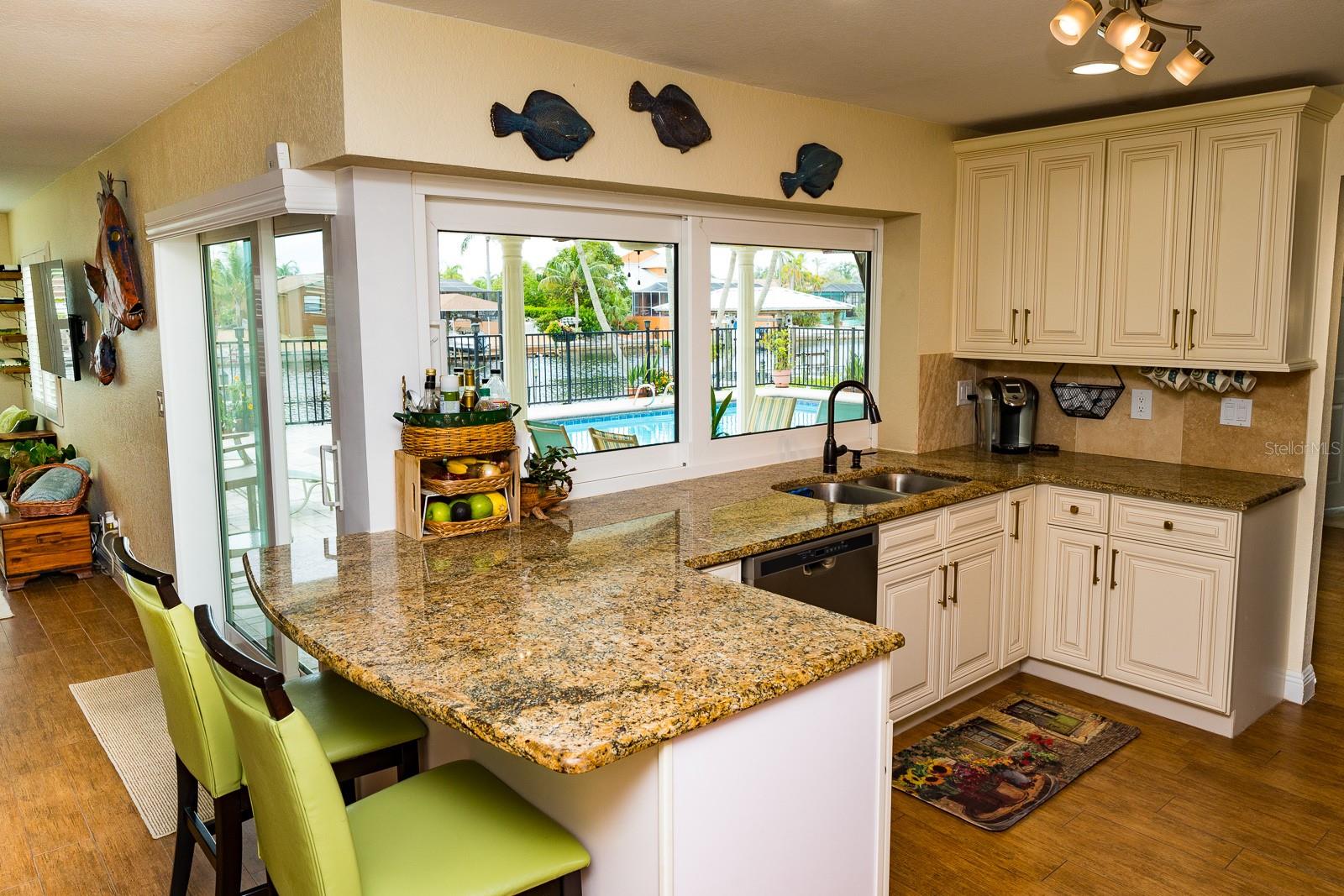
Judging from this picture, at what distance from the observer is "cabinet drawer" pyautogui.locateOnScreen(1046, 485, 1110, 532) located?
359cm

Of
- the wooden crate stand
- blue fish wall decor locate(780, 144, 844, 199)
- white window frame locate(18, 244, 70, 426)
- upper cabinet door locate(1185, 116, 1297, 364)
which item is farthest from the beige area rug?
upper cabinet door locate(1185, 116, 1297, 364)

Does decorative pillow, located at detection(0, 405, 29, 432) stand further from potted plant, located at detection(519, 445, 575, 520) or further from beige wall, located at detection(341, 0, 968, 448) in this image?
beige wall, located at detection(341, 0, 968, 448)

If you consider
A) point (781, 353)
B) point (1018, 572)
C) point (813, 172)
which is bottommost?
point (1018, 572)

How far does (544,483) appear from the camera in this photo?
297 centimetres

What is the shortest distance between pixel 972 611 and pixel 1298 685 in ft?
4.42

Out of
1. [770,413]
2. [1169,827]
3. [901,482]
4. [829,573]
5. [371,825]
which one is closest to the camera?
[371,825]

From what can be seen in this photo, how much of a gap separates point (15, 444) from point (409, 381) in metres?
5.46

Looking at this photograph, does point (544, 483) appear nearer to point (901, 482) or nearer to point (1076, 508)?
point (901, 482)

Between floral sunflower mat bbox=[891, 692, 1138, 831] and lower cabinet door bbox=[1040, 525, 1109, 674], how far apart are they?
214mm

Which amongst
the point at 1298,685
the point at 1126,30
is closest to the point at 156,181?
the point at 1126,30

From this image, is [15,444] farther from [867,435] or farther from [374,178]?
[867,435]

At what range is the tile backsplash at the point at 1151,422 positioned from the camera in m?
3.64

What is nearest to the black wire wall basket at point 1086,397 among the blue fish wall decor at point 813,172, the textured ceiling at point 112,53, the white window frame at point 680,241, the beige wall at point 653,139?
the beige wall at point 653,139

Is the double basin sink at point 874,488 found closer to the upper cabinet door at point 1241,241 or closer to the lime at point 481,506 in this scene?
the upper cabinet door at point 1241,241
